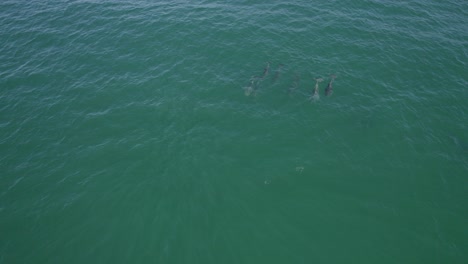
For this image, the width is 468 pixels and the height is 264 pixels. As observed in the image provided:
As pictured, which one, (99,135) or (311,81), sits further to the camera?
(311,81)

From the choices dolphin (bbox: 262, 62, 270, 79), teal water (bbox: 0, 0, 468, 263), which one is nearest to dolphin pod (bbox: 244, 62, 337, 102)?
dolphin (bbox: 262, 62, 270, 79)

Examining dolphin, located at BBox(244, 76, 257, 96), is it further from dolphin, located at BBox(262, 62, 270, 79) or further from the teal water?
dolphin, located at BBox(262, 62, 270, 79)

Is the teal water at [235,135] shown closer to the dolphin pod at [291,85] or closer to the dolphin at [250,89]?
the dolphin pod at [291,85]

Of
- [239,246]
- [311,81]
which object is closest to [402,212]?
[239,246]

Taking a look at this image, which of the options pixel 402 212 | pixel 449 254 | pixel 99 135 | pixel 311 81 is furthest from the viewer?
pixel 311 81

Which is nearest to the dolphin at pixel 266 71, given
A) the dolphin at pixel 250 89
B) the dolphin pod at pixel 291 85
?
the dolphin pod at pixel 291 85

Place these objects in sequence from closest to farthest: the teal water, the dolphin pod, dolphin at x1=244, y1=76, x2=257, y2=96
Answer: the teal water < the dolphin pod < dolphin at x1=244, y1=76, x2=257, y2=96

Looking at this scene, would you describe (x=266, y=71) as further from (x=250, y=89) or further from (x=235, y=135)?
(x=235, y=135)

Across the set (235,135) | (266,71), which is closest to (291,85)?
(266,71)

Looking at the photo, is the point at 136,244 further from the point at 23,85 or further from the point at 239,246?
the point at 23,85
